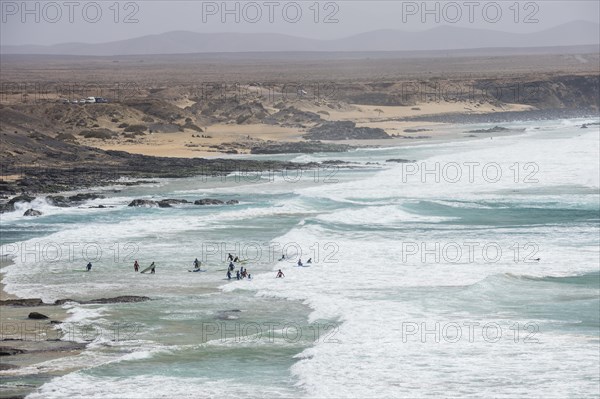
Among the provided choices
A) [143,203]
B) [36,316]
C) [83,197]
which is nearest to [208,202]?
[143,203]

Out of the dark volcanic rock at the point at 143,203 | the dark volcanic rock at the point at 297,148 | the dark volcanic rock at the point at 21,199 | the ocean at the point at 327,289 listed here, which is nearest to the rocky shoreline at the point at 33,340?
the ocean at the point at 327,289

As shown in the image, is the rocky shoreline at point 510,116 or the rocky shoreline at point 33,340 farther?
the rocky shoreline at point 510,116

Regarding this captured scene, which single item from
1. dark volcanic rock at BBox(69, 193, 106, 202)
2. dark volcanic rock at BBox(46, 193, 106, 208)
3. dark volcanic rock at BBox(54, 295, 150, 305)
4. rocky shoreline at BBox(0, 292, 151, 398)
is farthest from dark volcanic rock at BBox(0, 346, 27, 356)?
dark volcanic rock at BBox(69, 193, 106, 202)

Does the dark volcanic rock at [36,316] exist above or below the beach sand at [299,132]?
below

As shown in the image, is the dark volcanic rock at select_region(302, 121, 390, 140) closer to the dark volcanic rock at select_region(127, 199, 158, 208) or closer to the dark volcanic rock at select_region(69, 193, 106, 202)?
the dark volcanic rock at select_region(69, 193, 106, 202)

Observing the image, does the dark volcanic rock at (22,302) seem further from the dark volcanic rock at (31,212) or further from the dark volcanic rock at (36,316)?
the dark volcanic rock at (31,212)

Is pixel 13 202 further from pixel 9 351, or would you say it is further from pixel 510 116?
pixel 510 116

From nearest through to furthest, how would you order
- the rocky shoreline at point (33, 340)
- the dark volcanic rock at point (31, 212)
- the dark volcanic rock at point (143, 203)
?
the rocky shoreline at point (33, 340) → the dark volcanic rock at point (31, 212) → the dark volcanic rock at point (143, 203)
